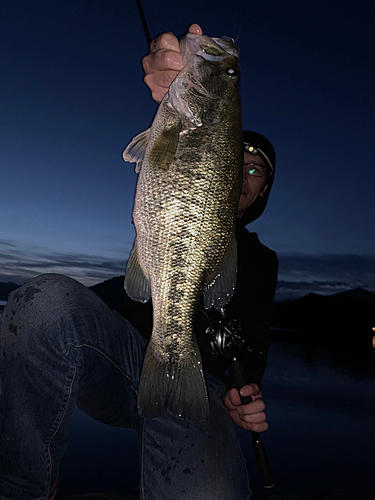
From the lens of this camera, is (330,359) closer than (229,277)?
No

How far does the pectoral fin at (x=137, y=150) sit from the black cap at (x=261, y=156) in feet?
6.40

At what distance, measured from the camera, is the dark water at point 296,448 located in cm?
558

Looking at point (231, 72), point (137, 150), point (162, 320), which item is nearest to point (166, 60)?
point (231, 72)

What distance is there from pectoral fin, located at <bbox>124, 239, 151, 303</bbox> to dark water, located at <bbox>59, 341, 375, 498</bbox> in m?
4.85

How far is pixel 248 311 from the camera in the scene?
118 inches

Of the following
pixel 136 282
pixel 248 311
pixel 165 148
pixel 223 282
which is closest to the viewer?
pixel 165 148

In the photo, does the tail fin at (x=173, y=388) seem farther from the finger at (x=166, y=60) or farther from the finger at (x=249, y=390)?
the finger at (x=166, y=60)

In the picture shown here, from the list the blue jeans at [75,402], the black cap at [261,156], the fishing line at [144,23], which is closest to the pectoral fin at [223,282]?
the blue jeans at [75,402]

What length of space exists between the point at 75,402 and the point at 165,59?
2122 mm

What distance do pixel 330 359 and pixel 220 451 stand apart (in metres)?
20.5

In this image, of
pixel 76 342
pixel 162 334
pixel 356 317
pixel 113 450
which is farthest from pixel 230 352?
pixel 356 317

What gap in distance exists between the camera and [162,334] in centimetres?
183

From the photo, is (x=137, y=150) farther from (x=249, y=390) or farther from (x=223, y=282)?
(x=249, y=390)

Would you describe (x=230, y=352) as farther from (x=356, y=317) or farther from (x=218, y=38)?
(x=356, y=317)
